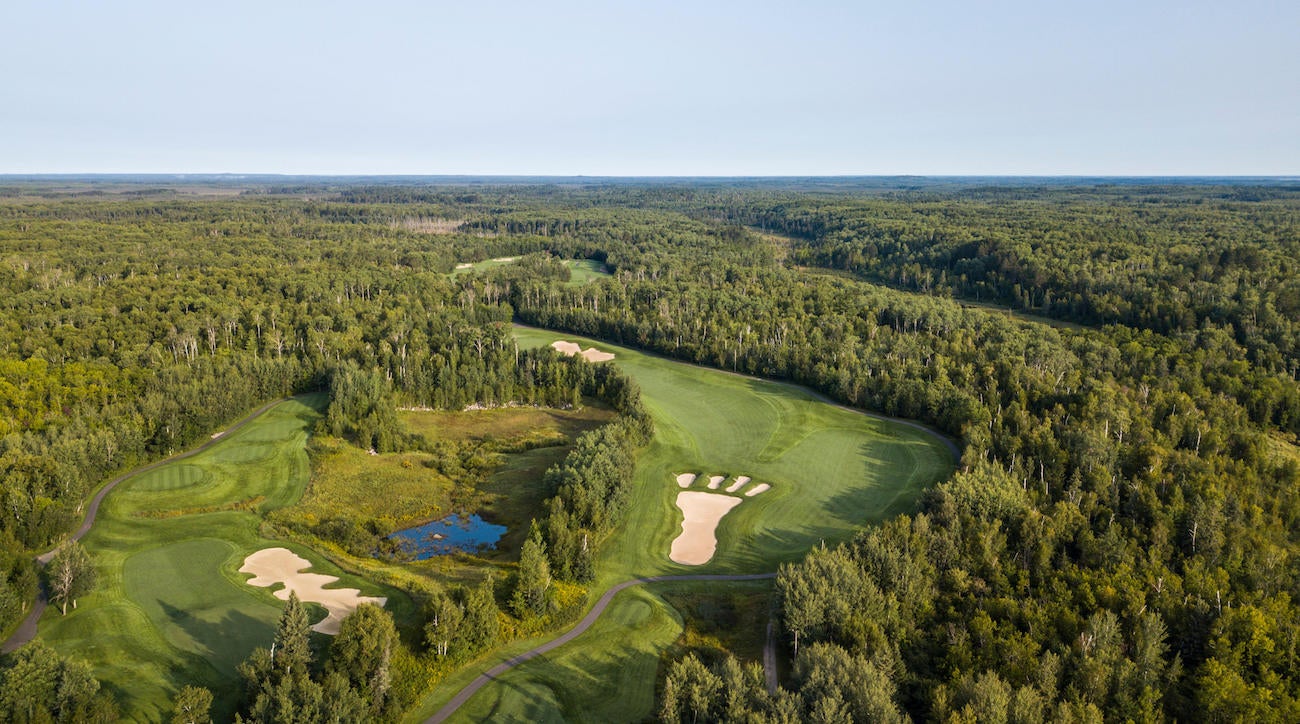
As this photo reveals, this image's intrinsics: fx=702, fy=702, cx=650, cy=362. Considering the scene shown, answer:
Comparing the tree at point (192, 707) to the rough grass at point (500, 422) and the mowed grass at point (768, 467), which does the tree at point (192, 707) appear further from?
the rough grass at point (500, 422)

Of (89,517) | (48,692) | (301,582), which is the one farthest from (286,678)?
(89,517)

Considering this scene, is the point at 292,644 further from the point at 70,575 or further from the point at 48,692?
the point at 70,575

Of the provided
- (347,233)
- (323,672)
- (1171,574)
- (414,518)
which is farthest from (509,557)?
(347,233)

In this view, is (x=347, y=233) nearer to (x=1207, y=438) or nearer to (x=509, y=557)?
(x=509, y=557)

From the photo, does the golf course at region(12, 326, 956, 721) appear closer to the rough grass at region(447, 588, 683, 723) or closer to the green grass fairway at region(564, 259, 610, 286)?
the rough grass at region(447, 588, 683, 723)

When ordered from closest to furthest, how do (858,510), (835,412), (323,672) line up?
(323,672)
(858,510)
(835,412)

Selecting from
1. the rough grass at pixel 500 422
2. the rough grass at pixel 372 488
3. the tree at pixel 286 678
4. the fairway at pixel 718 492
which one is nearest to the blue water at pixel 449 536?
the rough grass at pixel 372 488
